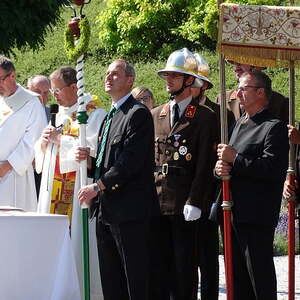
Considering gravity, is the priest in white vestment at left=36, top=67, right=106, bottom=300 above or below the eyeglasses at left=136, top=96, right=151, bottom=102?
below

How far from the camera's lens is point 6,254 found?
6.55 meters

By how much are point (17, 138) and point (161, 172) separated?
65.3 inches

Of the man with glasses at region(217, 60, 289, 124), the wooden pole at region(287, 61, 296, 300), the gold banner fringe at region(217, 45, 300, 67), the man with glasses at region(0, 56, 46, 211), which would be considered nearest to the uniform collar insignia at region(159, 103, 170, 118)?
the man with glasses at region(217, 60, 289, 124)

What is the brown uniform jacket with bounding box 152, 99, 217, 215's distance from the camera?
7480mm

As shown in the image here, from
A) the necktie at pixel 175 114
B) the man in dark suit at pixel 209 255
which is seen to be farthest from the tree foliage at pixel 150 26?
the necktie at pixel 175 114

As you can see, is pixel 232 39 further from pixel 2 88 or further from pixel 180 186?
pixel 2 88

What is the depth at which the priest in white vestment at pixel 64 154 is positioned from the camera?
8016 mm

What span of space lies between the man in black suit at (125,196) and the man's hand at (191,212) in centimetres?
31

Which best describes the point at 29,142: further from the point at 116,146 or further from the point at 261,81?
the point at 261,81

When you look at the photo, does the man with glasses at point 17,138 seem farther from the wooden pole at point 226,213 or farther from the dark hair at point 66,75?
the wooden pole at point 226,213

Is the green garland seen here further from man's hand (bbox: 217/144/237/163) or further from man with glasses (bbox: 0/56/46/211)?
man's hand (bbox: 217/144/237/163)

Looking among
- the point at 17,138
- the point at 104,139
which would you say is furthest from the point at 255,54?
the point at 17,138

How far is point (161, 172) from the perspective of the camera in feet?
24.8

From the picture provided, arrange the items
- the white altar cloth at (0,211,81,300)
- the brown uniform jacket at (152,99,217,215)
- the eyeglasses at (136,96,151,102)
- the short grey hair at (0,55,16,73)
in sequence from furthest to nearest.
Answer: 1. the eyeglasses at (136,96,151,102)
2. the short grey hair at (0,55,16,73)
3. the brown uniform jacket at (152,99,217,215)
4. the white altar cloth at (0,211,81,300)
